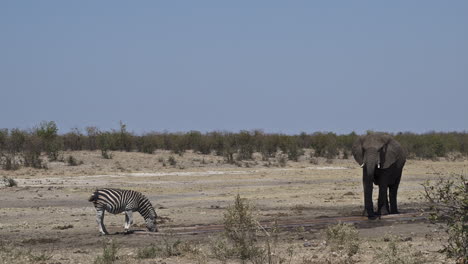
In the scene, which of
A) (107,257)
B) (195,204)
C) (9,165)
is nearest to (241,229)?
(107,257)

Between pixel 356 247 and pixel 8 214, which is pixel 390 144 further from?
pixel 8 214

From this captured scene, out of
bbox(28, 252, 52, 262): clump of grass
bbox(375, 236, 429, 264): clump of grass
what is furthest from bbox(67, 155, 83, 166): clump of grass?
bbox(375, 236, 429, 264): clump of grass

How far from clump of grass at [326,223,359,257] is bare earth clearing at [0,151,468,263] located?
20 cm

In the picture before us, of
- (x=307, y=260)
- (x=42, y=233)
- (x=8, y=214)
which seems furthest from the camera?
(x=8, y=214)

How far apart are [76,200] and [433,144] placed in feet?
109

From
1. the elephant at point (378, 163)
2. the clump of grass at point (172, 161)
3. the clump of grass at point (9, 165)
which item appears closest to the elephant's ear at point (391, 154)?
the elephant at point (378, 163)

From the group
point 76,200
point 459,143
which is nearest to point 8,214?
point 76,200

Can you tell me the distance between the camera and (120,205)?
1734 cm

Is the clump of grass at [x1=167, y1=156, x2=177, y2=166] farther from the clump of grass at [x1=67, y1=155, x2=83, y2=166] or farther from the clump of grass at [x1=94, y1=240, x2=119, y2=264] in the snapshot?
the clump of grass at [x1=94, y1=240, x2=119, y2=264]

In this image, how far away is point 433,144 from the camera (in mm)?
53531

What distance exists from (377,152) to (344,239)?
5993 millimetres

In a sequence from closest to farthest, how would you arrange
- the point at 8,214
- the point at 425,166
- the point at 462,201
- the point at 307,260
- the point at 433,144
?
the point at 462,201 → the point at 307,260 → the point at 8,214 → the point at 425,166 → the point at 433,144

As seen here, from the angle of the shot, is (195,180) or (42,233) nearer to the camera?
(42,233)

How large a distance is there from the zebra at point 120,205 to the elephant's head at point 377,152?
18.9 ft
